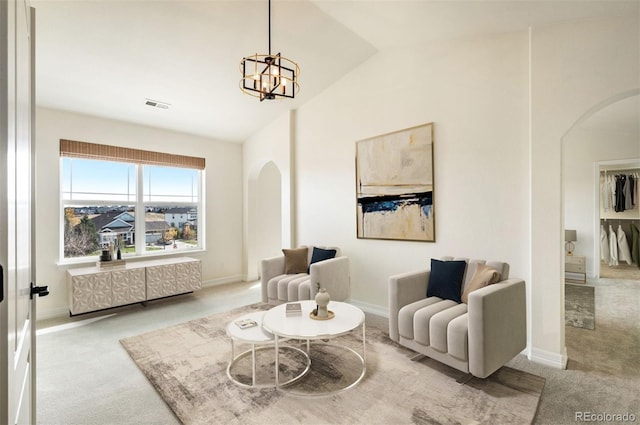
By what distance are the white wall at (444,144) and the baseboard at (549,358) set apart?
68 centimetres

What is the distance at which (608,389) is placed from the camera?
228 centimetres

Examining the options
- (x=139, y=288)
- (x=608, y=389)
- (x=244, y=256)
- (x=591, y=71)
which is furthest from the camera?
(x=244, y=256)

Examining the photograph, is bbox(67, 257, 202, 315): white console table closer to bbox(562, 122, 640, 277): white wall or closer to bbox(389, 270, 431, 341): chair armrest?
bbox(389, 270, 431, 341): chair armrest

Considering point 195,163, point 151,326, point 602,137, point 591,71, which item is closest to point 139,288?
point 151,326

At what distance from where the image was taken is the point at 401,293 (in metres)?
2.87

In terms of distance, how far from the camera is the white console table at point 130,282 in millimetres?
3852

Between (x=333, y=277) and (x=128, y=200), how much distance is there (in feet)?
11.1

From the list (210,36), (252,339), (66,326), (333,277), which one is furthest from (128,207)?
(252,339)

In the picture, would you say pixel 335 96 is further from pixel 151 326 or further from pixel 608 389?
pixel 608 389

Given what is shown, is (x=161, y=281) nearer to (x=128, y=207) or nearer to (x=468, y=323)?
(x=128, y=207)

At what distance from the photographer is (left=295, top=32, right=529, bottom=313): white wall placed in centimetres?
296

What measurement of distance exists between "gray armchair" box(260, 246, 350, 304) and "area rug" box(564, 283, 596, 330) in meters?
2.59

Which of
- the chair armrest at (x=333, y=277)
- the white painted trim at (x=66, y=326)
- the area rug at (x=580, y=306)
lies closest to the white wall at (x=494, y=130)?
the chair armrest at (x=333, y=277)

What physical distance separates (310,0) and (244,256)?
14.5ft
